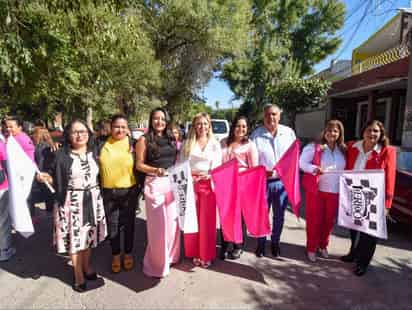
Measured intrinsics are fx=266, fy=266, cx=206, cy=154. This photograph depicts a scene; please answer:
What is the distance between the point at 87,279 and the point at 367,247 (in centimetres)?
314

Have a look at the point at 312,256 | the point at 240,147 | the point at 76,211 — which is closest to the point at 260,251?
the point at 312,256

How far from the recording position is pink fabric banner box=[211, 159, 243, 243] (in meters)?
2.96

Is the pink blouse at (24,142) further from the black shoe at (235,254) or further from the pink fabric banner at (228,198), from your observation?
the black shoe at (235,254)

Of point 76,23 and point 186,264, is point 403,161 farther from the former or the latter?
point 76,23

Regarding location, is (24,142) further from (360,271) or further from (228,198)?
(360,271)

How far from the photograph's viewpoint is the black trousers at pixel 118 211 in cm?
288

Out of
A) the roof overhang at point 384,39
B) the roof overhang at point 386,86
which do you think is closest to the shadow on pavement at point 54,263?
the roof overhang at point 386,86

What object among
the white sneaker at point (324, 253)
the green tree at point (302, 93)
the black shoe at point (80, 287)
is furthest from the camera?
the green tree at point (302, 93)

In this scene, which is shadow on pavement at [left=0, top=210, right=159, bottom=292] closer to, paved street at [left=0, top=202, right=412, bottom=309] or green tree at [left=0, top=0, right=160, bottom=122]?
paved street at [left=0, top=202, right=412, bottom=309]

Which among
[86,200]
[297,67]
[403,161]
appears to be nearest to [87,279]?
[86,200]

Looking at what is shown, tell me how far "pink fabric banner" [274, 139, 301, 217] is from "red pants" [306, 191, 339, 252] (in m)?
0.25

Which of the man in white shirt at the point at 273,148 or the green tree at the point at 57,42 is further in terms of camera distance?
the green tree at the point at 57,42

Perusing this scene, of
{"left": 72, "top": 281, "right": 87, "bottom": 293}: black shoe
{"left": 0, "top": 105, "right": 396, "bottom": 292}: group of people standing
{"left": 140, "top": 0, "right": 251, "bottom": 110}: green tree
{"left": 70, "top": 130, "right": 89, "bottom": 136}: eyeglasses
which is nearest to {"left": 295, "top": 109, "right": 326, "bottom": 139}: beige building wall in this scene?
{"left": 140, "top": 0, "right": 251, "bottom": 110}: green tree

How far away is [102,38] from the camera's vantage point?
4184 millimetres
